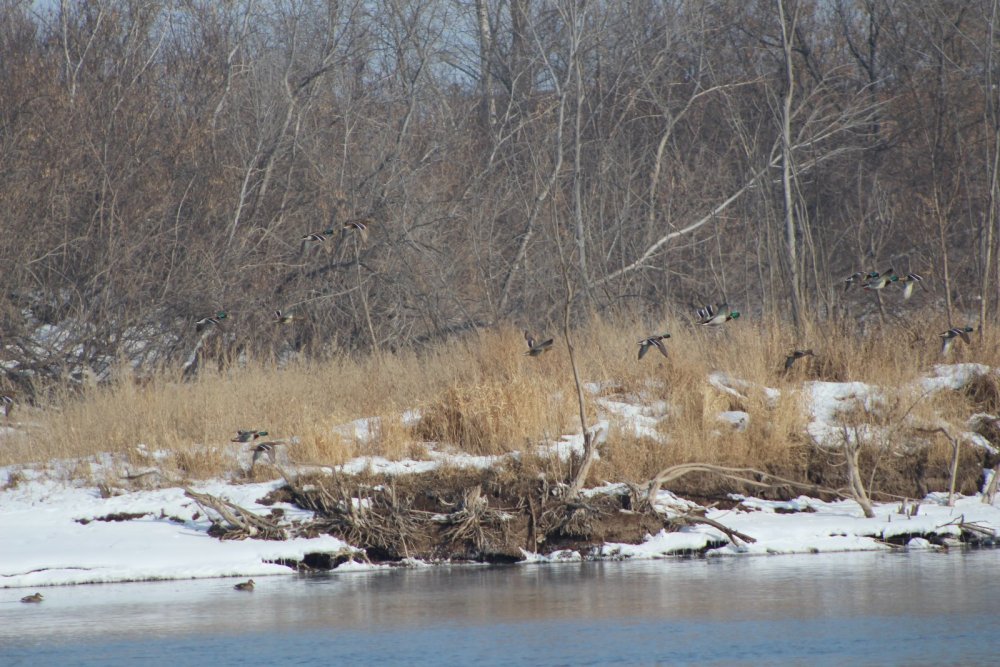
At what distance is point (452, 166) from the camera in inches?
861

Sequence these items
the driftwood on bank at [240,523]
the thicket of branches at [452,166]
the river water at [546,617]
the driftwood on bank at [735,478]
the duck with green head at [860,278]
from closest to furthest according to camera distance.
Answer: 1. the river water at [546,617]
2. the driftwood on bank at [240,523]
3. the driftwood on bank at [735,478]
4. the duck with green head at [860,278]
5. the thicket of branches at [452,166]

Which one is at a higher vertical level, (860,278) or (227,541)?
(860,278)

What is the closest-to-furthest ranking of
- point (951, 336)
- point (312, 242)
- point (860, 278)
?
point (951, 336) < point (860, 278) < point (312, 242)

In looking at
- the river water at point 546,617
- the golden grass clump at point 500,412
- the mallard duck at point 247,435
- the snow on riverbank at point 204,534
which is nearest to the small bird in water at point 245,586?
the river water at point 546,617

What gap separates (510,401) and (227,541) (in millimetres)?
3282

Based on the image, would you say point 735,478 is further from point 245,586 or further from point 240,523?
point 245,586

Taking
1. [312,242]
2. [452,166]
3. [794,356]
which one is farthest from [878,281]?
[452,166]

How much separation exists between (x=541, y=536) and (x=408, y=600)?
7.47 ft

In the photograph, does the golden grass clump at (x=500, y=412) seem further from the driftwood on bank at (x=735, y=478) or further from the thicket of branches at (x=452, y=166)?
the thicket of branches at (x=452, y=166)

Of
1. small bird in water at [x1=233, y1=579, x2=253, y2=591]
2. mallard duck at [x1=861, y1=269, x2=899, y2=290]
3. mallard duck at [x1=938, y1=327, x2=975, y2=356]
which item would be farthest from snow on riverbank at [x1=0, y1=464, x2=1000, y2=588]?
mallard duck at [x1=861, y1=269, x2=899, y2=290]

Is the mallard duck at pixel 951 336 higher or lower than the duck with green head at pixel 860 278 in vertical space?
lower

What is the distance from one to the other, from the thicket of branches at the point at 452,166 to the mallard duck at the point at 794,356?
1.16 m

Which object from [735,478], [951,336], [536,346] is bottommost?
[735,478]

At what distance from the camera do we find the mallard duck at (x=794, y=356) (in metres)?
13.2
